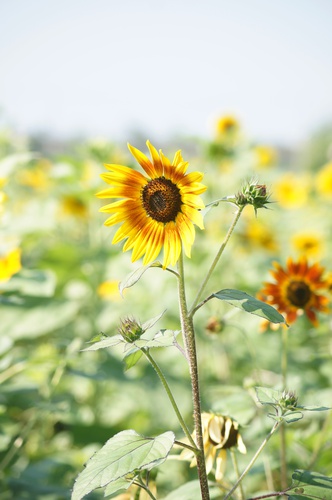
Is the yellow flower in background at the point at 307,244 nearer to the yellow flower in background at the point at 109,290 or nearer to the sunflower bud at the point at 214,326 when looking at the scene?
the yellow flower in background at the point at 109,290

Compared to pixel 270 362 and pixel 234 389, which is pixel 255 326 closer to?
pixel 270 362

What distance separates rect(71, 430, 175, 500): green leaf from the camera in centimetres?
53

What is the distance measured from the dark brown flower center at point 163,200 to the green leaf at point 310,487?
36cm

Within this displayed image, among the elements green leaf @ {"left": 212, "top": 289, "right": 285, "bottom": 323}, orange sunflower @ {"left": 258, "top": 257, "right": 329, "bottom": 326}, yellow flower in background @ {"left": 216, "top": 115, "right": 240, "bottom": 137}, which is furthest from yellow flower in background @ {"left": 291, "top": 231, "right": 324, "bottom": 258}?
green leaf @ {"left": 212, "top": 289, "right": 285, "bottom": 323}

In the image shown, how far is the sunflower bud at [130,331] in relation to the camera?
0.62m

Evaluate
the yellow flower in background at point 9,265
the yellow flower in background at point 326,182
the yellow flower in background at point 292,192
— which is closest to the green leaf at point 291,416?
the yellow flower in background at point 9,265

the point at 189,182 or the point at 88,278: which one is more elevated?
the point at 189,182

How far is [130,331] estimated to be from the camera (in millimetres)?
620

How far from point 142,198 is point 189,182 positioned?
0.25 ft

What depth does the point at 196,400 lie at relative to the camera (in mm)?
622

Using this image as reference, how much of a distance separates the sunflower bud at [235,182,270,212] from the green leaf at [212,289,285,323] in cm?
11

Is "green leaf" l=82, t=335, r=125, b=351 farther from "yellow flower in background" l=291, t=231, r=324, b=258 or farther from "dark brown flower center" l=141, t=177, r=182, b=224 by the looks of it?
"yellow flower in background" l=291, t=231, r=324, b=258

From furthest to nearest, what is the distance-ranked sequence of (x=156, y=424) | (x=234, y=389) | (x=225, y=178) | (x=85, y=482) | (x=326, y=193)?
(x=326, y=193)
(x=225, y=178)
(x=156, y=424)
(x=234, y=389)
(x=85, y=482)

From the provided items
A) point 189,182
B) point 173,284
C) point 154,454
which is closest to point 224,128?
point 173,284
